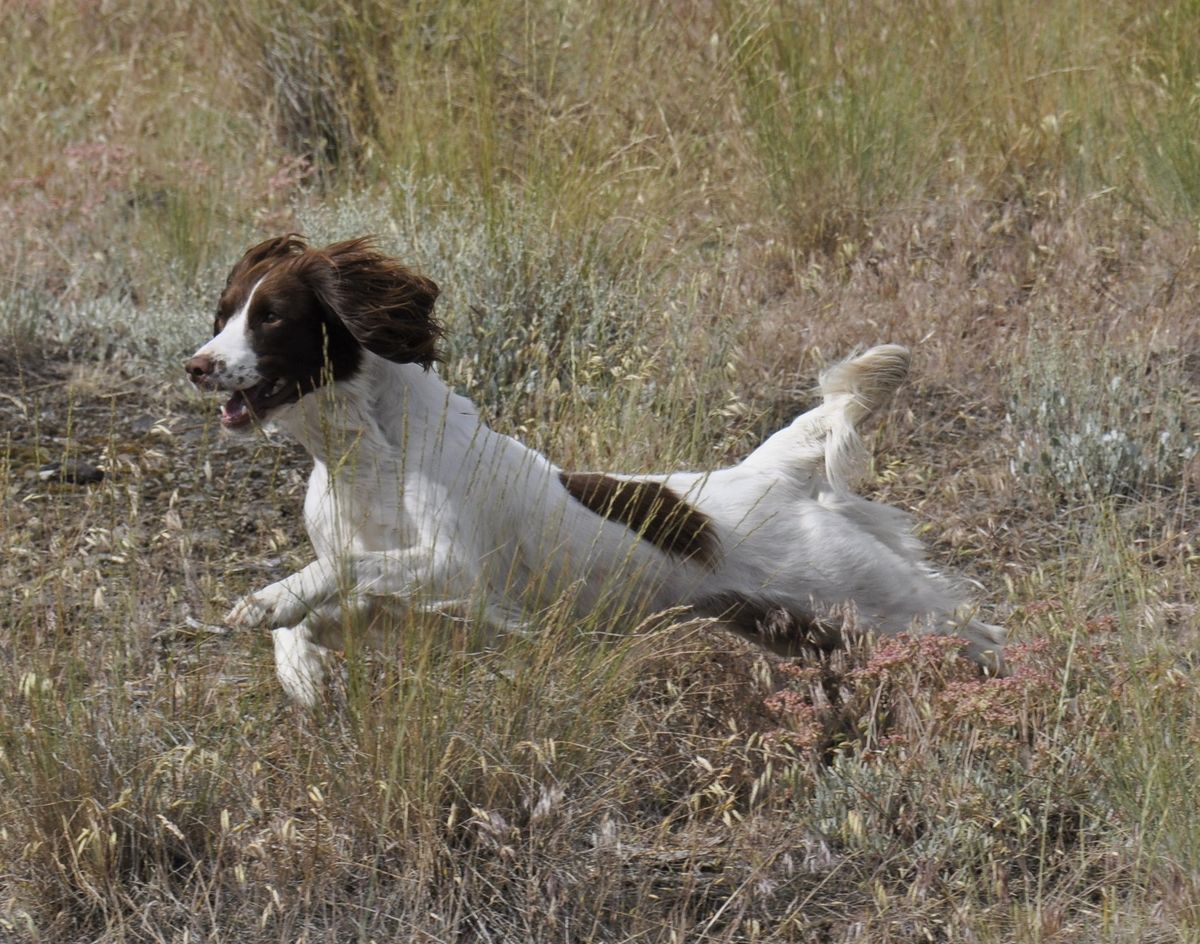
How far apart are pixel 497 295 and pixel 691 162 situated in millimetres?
1601

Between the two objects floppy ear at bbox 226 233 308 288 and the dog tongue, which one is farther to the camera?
floppy ear at bbox 226 233 308 288

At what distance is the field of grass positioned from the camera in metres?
2.78

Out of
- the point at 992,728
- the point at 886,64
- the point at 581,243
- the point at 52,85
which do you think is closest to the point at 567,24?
the point at 886,64

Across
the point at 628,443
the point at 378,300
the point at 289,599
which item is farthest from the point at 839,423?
the point at 289,599

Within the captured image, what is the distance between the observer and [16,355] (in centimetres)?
531

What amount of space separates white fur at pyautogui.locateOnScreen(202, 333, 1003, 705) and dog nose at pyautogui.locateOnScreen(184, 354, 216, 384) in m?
0.05

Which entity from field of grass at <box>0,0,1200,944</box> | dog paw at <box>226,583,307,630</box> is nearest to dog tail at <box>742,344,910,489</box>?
field of grass at <box>0,0,1200,944</box>

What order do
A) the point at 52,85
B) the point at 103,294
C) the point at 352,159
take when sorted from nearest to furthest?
the point at 103,294
the point at 352,159
the point at 52,85

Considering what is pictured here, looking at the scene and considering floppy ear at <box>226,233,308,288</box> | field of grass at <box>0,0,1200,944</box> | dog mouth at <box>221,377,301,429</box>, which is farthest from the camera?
floppy ear at <box>226,233,308,288</box>

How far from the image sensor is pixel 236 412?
10.9 feet

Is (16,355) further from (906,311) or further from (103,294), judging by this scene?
(906,311)

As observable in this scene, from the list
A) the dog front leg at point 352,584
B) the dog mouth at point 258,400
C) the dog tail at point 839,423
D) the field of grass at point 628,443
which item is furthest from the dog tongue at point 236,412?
the dog tail at point 839,423

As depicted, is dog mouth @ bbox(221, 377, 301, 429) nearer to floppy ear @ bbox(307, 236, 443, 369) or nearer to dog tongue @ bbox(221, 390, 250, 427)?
dog tongue @ bbox(221, 390, 250, 427)

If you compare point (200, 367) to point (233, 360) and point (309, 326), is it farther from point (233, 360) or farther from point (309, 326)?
point (309, 326)
